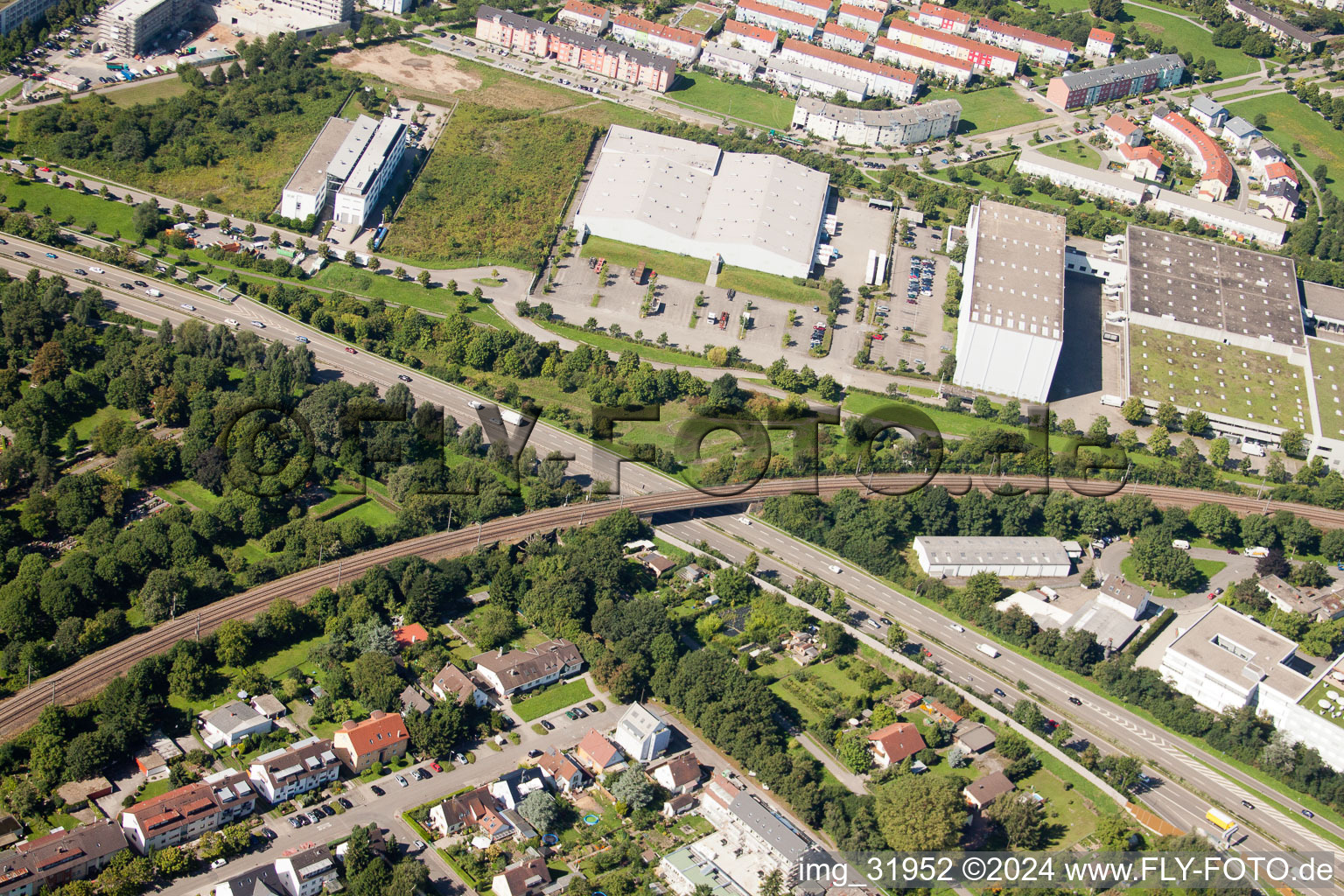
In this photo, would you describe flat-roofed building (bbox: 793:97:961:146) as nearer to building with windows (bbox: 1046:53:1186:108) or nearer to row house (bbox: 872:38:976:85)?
row house (bbox: 872:38:976:85)

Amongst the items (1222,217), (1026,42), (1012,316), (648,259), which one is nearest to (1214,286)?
(1222,217)

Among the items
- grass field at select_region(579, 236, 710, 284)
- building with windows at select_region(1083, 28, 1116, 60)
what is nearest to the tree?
grass field at select_region(579, 236, 710, 284)

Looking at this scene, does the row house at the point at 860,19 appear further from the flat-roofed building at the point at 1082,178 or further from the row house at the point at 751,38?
the flat-roofed building at the point at 1082,178

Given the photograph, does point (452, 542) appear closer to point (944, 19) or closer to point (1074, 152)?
point (1074, 152)

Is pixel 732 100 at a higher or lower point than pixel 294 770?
higher

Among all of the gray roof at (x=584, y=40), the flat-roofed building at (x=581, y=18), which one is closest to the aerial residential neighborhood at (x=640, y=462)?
the gray roof at (x=584, y=40)

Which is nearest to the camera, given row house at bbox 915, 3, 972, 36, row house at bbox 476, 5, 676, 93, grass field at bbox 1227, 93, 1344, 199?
row house at bbox 476, 5, 676, 93
